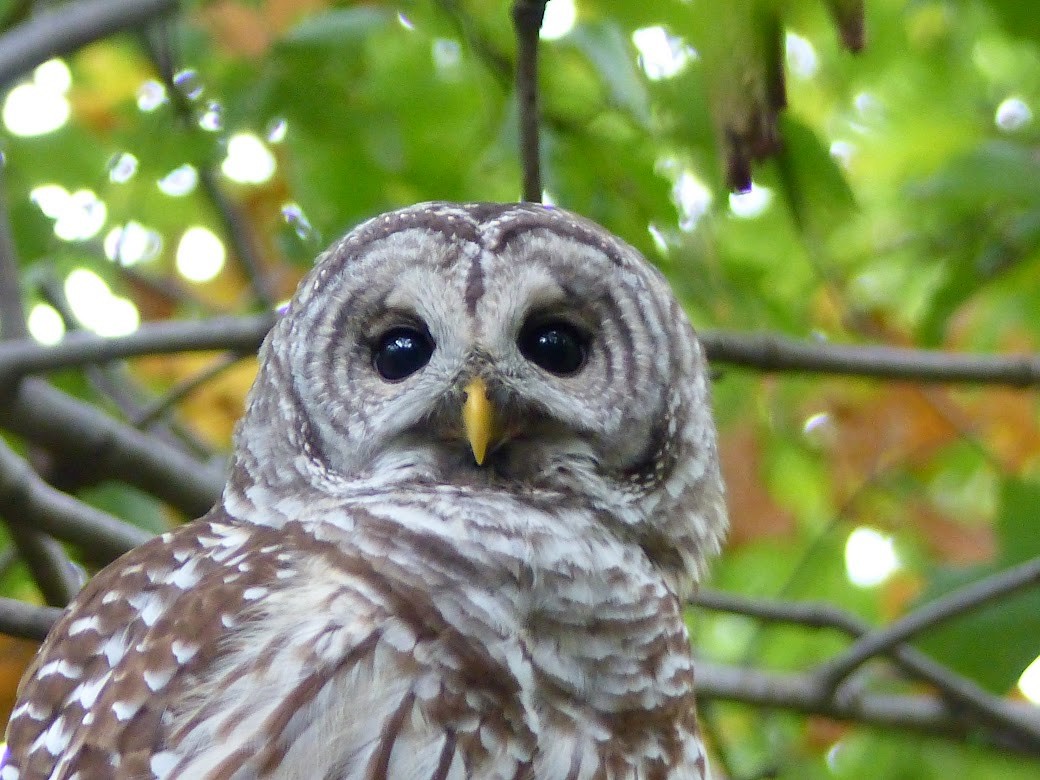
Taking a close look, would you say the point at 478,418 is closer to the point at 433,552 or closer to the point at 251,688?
the point at 433,552

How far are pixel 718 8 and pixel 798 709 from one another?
236 centimetres

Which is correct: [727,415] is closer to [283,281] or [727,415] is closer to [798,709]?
[798,709]

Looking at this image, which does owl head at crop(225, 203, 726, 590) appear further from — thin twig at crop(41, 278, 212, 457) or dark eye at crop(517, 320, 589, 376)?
thin twig at crop(41, 278, 212, 457)

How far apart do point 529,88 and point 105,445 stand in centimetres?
141

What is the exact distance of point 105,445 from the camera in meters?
3.36

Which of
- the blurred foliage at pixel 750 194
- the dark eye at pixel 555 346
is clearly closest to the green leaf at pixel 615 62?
the blurred foliage at pixel 750 194

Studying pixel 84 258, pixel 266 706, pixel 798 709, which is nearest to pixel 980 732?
pixel 798 709

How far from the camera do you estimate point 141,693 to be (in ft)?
7.45

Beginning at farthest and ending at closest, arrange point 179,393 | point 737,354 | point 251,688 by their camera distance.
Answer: point 179,393 < point 737,354 < point 251,688

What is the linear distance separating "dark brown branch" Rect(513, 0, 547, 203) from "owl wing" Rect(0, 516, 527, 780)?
0.83 metres

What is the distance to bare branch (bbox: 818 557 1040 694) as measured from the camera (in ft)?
9.93

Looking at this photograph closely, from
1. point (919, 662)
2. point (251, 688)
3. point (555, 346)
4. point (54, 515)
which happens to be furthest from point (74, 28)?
point (919, 662)

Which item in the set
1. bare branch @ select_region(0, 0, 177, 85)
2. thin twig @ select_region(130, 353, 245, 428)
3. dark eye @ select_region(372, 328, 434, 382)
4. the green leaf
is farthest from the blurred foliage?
dark eye @ select_region(372, 328, 434, 382)

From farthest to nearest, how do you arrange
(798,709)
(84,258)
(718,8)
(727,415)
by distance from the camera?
(84,258), (727,415), (798,709), (718,8)
